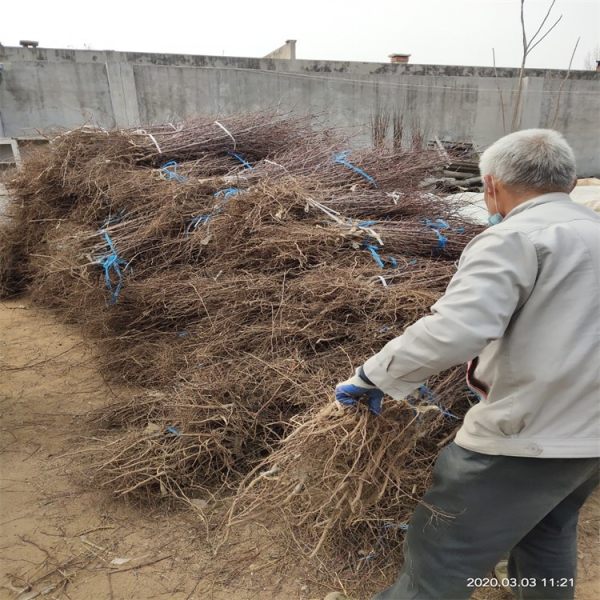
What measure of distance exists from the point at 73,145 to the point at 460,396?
173 inches

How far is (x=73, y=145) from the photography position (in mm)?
4602

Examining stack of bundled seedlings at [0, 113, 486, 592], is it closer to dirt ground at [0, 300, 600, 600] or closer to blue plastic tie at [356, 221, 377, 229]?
blue plastic tie at [356, 221, 377, 229]

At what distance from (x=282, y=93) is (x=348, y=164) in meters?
7.92

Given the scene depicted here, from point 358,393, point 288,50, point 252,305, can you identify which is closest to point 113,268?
point 252,305

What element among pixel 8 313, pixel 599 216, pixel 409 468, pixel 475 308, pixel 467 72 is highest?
pixel 467 72

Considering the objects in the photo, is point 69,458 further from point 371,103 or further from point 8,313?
point 371,103

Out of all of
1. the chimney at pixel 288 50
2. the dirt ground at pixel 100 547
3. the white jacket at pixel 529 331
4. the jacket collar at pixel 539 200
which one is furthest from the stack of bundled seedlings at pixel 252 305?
the chimney at pixel 288 50

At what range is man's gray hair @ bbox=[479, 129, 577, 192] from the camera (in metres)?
1.24

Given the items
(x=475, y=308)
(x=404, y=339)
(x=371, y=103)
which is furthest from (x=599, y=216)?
(x=371, y=103)

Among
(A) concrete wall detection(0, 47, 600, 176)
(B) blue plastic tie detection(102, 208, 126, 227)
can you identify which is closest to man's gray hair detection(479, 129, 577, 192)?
(B) blue plastic tie detection(102, 208, 126, 227)

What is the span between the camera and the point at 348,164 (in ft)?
13.3

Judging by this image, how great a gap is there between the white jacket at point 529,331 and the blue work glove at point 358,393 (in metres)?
0.09

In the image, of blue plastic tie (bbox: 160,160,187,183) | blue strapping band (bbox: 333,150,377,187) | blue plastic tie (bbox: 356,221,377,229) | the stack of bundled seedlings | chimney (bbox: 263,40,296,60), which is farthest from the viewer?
chimney (bbox: 263,40,296,60)

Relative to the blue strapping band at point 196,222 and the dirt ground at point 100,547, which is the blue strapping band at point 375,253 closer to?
the blue strapping band at point 196,222
